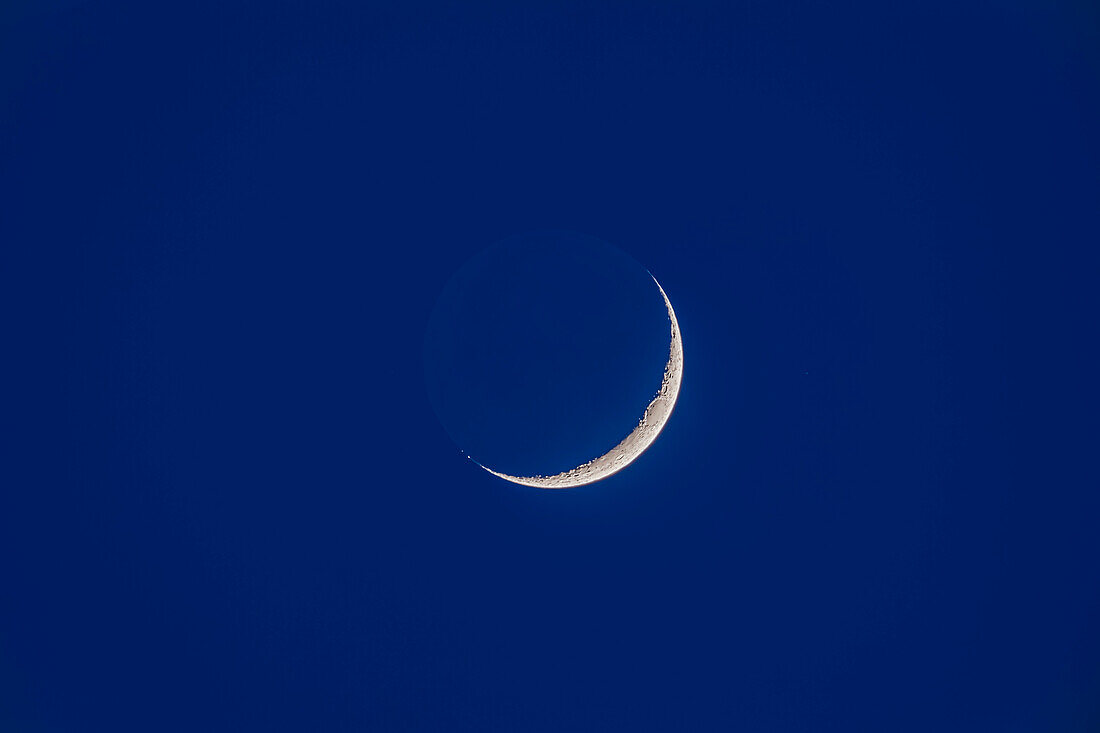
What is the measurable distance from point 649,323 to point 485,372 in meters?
0.80

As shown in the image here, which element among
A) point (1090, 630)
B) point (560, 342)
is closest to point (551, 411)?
point (560, 342)

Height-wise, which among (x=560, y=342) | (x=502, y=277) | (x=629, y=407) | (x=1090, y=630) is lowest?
(x=1090, y=630)

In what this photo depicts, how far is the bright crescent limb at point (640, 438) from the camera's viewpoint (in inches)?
114

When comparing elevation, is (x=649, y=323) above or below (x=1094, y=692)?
above

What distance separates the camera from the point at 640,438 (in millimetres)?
2910

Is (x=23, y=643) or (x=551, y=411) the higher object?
(x=551, y=411)

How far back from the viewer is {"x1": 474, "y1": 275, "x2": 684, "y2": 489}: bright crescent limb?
9.50 ft

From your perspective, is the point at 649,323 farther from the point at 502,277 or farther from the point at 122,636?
the point at 122,636

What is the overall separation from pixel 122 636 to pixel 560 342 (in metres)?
2.66

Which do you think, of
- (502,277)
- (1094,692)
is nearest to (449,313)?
(502,277)

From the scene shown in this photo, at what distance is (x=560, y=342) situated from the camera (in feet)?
9.52

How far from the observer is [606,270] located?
2.90m

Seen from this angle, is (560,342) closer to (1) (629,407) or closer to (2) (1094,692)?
(1) (629,407)

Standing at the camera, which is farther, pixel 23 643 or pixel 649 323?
pixel 23 643
